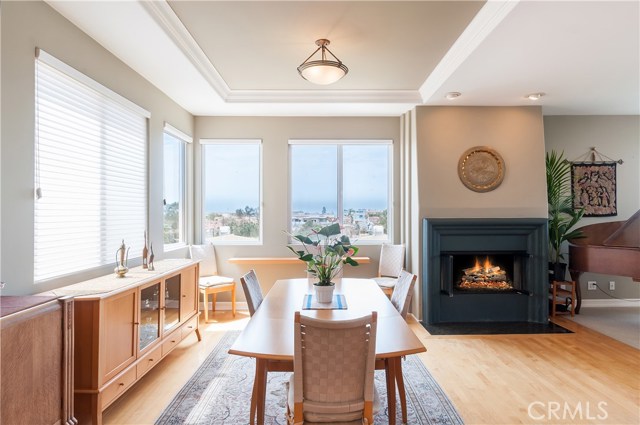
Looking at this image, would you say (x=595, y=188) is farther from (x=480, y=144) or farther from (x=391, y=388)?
(x=391, y=388)

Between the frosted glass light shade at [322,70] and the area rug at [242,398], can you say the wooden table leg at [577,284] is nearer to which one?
the area rug at [242,398]

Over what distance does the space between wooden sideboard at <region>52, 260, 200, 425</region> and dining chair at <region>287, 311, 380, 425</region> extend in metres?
1.33

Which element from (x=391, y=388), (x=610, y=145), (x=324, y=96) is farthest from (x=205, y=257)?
(x=610, y=145)

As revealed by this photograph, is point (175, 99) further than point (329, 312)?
Yes

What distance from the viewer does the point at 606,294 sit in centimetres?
502

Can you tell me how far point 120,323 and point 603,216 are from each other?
5.87 m

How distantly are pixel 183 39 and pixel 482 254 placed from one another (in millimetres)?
3961

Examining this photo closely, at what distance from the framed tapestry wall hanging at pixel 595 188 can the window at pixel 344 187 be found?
258cm

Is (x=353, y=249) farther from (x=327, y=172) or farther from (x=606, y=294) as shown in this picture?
(x=606, y=294)

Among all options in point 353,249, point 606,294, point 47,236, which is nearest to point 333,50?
point 353,249

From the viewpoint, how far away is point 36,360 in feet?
5.43

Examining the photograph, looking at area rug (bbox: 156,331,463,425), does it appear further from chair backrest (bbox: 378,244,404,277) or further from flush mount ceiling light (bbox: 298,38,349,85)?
flush mount ceiling light (bbox: 298,38,349,85)

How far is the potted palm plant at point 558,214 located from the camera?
4.55 metres

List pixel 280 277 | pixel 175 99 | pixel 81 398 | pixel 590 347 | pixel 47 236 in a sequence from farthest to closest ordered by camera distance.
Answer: pixel 280 277, pixel 175 99, pixel 590 347, pixel 47 236, pixel 81 398
